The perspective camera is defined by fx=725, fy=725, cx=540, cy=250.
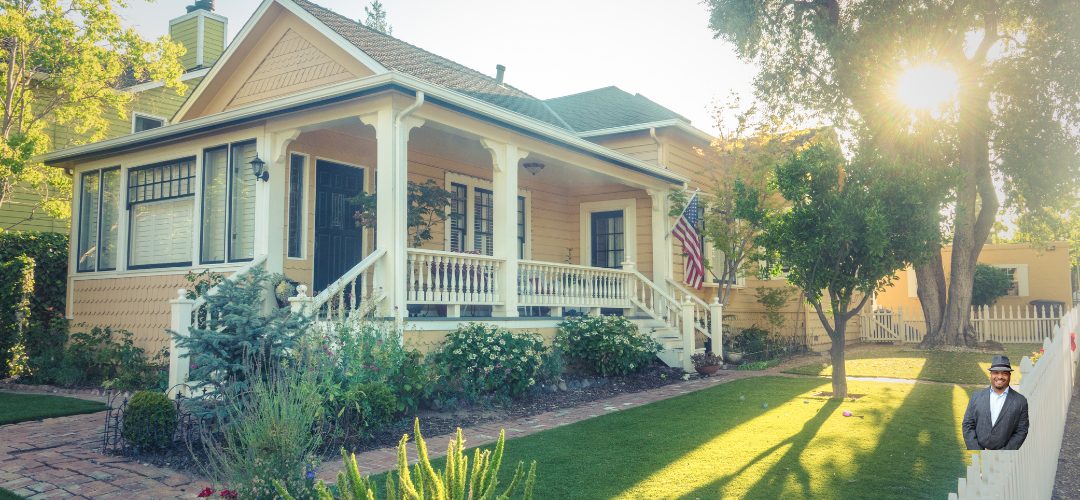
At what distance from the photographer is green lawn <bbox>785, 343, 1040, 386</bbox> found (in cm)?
1215

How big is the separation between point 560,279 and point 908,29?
35.3ft

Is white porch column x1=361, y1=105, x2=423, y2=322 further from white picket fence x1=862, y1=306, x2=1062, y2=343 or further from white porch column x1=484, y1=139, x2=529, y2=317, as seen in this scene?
white picket fence x1=862, y1=306, x2=1062, y2=343

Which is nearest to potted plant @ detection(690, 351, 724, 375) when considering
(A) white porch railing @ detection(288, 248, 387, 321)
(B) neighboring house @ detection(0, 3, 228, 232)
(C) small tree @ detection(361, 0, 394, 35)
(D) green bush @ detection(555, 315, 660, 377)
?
(D) green bush @ detection(555, 315, 660, 377)

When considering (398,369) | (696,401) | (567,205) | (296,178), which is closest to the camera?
(398,369)

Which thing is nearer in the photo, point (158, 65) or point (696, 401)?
point (696, 401)

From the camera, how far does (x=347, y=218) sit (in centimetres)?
1153

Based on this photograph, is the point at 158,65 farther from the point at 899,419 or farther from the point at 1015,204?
the point at 1015,204

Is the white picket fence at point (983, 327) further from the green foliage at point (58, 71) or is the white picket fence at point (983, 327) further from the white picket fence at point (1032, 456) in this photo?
the green foliage at point (58, 71)

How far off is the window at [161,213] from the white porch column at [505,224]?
454 centimetres

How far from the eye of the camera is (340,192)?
11.4 metres

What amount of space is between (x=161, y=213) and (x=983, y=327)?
837 inches

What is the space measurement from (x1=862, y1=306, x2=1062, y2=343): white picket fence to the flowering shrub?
50.4ft

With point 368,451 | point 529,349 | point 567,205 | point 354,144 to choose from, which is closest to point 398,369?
point 368,451

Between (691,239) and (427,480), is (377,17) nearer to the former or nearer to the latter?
(691,239)
